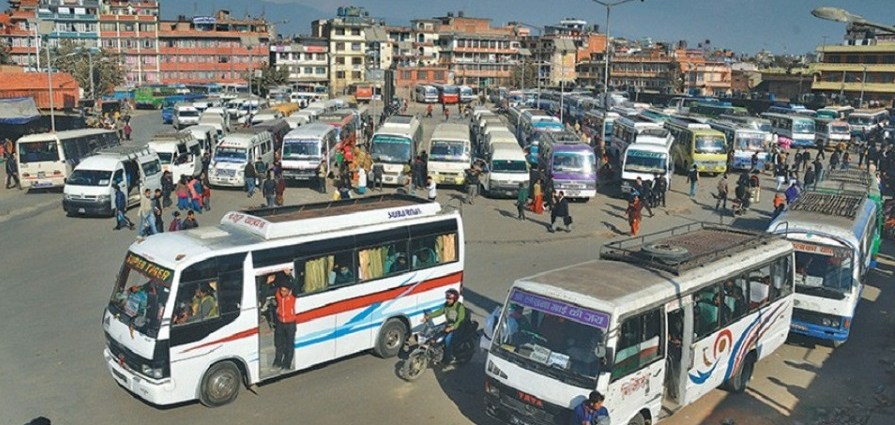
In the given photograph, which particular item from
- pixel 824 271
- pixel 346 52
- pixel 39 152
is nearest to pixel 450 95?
pixel 346 52

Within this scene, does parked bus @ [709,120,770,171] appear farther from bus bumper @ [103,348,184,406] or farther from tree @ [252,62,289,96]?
tree @ [252,62,289,96]

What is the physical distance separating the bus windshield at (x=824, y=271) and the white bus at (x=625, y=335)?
2.93 meters

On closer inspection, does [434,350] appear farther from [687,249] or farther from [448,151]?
[448,151]

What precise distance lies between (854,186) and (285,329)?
1693cm

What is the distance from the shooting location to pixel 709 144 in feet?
117

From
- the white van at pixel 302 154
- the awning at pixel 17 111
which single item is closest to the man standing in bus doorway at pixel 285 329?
the white van at pixel 302 154

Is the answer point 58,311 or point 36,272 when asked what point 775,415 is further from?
point 36,272

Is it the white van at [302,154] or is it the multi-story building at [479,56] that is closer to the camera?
the white van at [302,154]

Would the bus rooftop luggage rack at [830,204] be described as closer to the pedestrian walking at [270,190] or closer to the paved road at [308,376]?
the paved road at [308,376]

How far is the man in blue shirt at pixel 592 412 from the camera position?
8227 mm

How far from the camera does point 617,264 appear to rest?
10422mm

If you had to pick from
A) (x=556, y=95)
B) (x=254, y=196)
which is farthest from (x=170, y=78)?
(x=254, y=196)

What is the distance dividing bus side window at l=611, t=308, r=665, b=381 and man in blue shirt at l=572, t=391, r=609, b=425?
505mm

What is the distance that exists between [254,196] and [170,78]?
3118 inches
